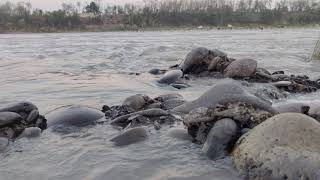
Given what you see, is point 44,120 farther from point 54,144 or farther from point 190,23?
point 190,23

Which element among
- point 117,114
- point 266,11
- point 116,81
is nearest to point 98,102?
point 117,114

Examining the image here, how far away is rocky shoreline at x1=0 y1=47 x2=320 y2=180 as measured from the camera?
503cm

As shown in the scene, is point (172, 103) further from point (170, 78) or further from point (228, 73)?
point (228, 73)

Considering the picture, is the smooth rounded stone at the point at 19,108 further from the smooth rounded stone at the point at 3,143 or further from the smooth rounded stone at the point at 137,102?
the smooth rounded stone at the point at 137,102

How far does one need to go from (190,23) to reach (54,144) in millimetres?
91950

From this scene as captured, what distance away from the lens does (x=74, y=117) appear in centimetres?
795

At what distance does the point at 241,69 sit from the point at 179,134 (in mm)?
6902

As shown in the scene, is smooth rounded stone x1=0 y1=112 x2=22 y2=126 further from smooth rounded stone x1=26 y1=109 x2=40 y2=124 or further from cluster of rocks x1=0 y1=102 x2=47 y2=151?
smooth rounded stone x1=26 y1=109 x2=40 y2=124

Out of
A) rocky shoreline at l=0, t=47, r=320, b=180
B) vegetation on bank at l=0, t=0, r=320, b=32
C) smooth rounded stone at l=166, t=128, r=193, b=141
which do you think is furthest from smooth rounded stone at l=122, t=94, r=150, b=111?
vegetation on bank at l=0, t=0, r=320, b=32

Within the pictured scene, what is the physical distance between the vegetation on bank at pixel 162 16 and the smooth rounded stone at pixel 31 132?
74.2 metres

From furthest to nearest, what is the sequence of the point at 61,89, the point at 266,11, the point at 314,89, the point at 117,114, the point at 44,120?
the point at 266,11 → the point at 61,89 → the point at 314,89 → the point at 117,114 → the point at 44,120

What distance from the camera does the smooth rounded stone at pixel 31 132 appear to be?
7.16 metres

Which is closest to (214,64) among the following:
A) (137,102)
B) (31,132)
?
(137,102)

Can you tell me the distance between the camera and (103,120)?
816cm
